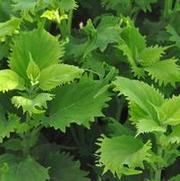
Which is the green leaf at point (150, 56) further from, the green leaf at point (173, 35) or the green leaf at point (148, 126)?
the green leaf at point (148, 126)

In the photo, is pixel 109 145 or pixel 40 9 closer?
pixel 109 145

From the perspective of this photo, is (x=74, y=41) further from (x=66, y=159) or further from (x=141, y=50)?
(x=66, y=159)

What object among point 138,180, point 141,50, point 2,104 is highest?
point 141,50

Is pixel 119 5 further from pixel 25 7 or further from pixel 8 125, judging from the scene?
pixel 8 125

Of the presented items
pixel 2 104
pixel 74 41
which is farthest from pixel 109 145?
pixel 74 41

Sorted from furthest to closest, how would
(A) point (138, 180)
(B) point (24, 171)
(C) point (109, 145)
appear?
1. (A) point (138, 180)
2. (B) point (24, 171)
3. (C) point (109, 145)

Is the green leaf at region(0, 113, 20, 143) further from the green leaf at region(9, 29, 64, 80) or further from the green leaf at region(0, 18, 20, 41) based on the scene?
the green leaf at region(0, 18, 20, 41)

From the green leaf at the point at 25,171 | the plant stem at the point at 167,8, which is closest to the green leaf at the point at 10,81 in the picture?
the green leaf at the point at 25,171
